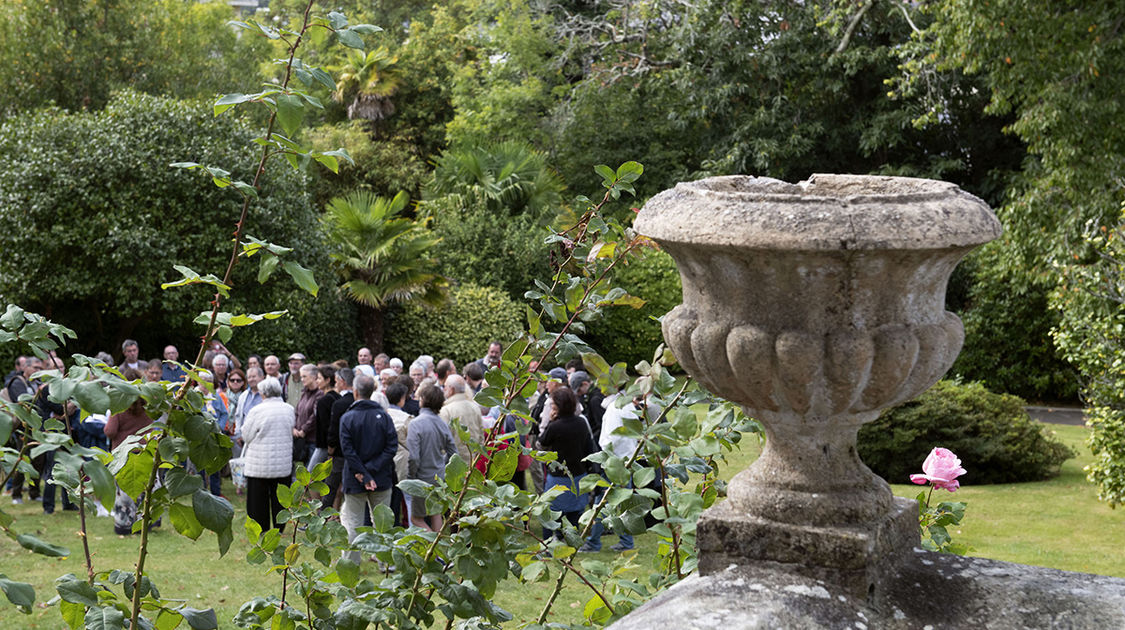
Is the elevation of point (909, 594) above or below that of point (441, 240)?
above

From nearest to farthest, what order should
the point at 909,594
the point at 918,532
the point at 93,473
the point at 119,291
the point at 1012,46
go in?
the point at 93,473 → the point at 909,594 → the point at 918,532 → the point at 1012,46 → the point at 119,291

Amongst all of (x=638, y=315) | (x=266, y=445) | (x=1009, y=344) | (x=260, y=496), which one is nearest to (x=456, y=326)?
(x=638, y=315)

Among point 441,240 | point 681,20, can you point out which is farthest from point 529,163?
point 681,20

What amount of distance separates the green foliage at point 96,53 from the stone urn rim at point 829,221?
62.2ft

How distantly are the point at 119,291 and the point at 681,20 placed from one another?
1333 cm

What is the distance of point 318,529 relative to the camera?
125 inches

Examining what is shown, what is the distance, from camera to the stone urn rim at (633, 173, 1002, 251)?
2250 mm

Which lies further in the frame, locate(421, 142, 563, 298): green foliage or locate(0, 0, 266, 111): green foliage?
locate(421, 142, 563, 298): green foliage

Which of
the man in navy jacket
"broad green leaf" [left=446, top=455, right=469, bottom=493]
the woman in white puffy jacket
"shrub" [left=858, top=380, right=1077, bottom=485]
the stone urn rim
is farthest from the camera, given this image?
"shrub" [left=858, top=380, right=1077, bottom=485]

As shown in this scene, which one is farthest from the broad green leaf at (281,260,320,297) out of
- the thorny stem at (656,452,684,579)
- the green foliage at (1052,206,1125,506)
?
the green foliage at (1052,206,1125,506)

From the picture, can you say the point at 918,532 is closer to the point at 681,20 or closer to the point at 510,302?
the point at 510,302

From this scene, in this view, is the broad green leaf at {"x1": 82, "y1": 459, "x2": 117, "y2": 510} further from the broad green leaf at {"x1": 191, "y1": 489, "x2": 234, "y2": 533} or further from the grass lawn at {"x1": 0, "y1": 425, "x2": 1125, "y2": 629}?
the grass lawn at {"x1": 0, "y1": 425, "x2": 1125, "y2": 629}

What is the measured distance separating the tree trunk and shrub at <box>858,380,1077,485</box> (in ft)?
31.6

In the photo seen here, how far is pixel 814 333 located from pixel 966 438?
1121 cm
